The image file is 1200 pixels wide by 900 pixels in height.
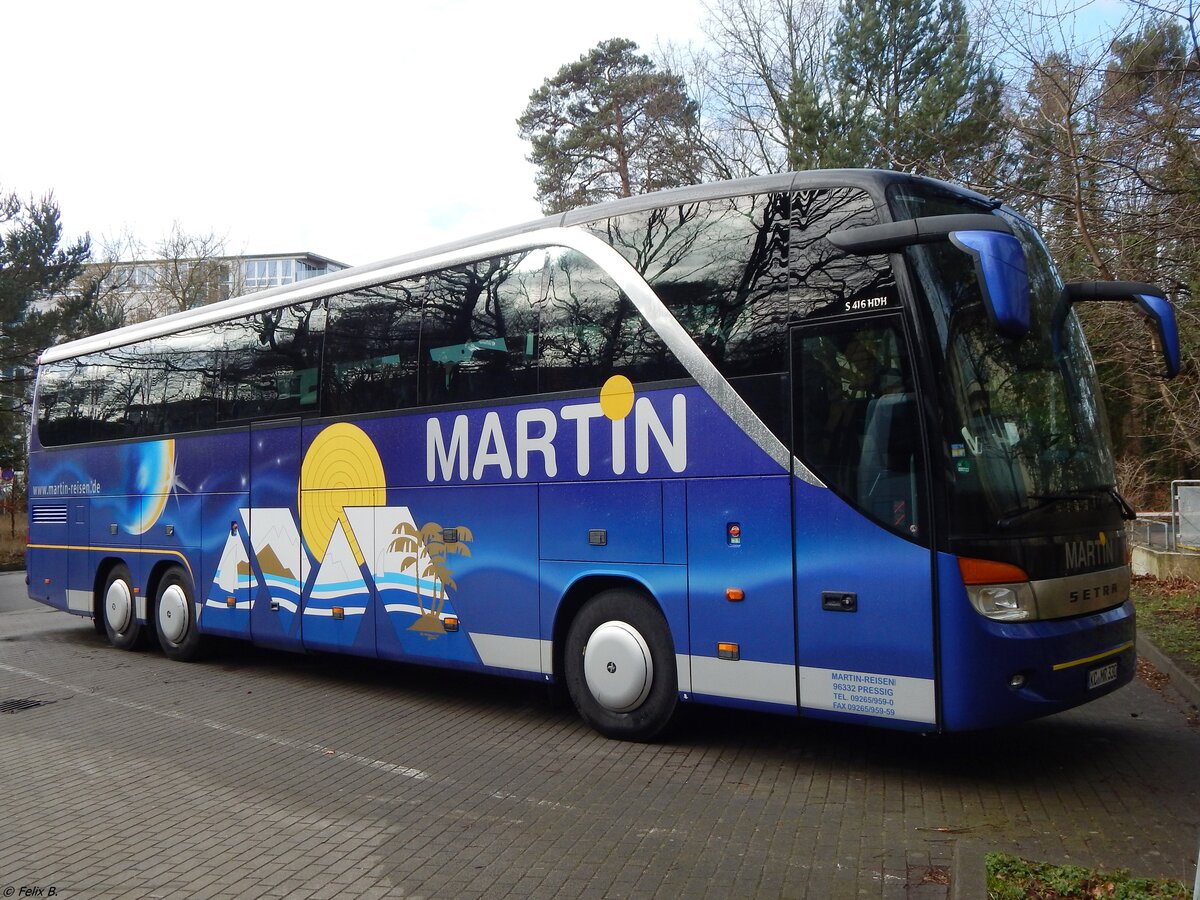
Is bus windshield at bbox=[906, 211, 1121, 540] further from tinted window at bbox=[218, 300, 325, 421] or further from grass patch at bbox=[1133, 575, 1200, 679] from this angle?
tinted window at bbox=[218, 300, 325, 421]

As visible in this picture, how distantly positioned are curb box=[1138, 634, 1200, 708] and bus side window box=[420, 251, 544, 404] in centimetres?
604

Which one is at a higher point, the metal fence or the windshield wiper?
the windshield wiper

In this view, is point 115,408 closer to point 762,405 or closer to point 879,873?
point 762,405

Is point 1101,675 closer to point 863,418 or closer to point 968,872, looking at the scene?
point 863,418

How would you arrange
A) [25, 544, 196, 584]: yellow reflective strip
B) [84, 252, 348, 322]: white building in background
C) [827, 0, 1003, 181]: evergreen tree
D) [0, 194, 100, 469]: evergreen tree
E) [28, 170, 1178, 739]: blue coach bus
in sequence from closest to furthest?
[28, 170, 1178, 739]: blue coach bus, [25, 544, 196, 584]: yellow reflective strip, [827, 0, 1003, 181]: evergreen tree, [0, 194, 100, 469]: evergreen tree, [84, 252, 348, 322]: white building in background

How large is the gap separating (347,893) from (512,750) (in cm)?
283

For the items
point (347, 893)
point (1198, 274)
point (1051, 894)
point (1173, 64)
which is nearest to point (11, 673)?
point (347, 893)

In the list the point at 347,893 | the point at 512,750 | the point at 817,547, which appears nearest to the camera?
the point at 347,893

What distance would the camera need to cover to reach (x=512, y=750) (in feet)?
25.4

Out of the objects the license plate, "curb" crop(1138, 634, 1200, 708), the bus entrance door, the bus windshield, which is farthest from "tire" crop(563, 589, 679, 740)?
"curb" crop(1138, 634, 1200, 708)

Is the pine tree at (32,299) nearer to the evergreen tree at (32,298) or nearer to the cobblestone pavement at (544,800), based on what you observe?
the evergreen tree at (32,298)

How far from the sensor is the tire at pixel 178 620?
1209 centimetres

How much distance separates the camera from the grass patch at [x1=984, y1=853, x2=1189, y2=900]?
451 centimetres

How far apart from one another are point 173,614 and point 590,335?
281 inches
